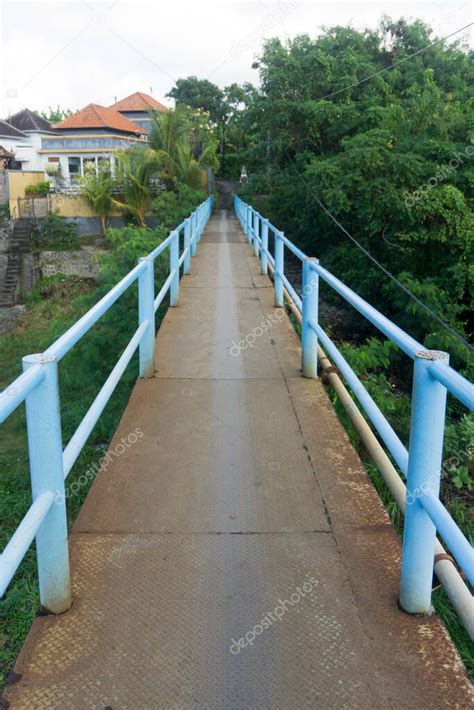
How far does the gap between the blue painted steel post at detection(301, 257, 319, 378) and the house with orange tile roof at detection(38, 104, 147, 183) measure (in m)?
31.7

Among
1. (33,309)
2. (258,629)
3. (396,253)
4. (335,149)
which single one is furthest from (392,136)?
(258,629)

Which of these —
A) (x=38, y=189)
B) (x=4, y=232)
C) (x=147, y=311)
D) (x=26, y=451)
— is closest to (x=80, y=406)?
(x=26, y=451)

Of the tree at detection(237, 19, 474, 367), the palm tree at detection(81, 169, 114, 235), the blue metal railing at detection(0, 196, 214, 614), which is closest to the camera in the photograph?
the blue metal railing at detection(0, 196, 214, 614)

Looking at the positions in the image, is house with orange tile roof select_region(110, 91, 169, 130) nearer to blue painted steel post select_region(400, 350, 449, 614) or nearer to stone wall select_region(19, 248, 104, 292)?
stone wall select_region(19, 248, 104, 292)

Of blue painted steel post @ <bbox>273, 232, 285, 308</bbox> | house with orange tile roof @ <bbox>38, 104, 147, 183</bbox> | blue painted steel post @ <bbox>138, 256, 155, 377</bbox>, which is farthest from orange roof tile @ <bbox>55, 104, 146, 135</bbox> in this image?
blue painted steel post @ <bbox>138, 256, 155, 377</bbox>

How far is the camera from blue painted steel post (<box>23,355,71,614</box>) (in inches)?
92.9

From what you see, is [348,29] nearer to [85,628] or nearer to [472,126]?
[472,126]

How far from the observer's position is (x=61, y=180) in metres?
33.6

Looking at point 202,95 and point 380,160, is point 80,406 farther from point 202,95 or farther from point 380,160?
point 202,95

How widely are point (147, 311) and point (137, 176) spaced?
73.7 feet

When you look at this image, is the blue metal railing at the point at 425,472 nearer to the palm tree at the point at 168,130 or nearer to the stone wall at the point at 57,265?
the stone wall at the point at 57,265

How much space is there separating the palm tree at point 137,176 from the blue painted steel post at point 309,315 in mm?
21886

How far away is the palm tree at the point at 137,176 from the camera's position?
Result: 2634cm

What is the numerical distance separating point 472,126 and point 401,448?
16045 mm
